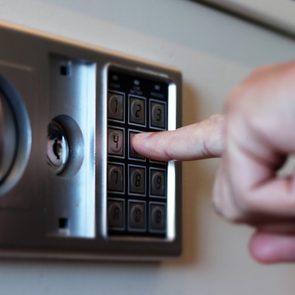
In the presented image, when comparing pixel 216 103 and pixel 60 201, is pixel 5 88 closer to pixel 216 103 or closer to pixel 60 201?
pixel 60 201

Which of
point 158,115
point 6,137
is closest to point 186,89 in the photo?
point 158,115

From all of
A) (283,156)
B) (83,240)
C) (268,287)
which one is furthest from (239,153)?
(268,287)

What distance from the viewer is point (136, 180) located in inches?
16.3

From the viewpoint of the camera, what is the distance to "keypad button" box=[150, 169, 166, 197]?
42 centimetres

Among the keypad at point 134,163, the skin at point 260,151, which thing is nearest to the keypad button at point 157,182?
the keypad at point 134,163

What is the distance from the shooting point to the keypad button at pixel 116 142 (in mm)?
401

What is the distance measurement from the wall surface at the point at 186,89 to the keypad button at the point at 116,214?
0.07 ft

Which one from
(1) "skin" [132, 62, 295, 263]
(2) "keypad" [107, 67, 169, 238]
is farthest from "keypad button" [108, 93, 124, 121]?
(1) "skin" [132, 62, 295, 263]

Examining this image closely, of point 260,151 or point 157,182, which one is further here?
point 157,182

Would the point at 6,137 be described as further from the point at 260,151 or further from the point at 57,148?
the point at 260,151

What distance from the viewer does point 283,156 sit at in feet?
0.82

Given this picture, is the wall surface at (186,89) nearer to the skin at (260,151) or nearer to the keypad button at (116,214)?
the keypad button at (116,214)

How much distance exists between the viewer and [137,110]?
0.42 m

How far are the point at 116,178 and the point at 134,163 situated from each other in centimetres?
2
